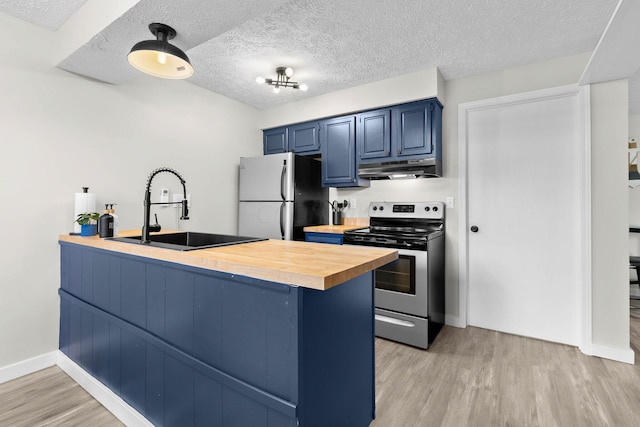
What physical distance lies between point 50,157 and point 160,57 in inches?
51.6

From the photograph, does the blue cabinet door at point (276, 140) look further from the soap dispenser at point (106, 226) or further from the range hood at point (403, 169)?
the soap dispenser at point (106, 226)

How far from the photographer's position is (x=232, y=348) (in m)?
1.23

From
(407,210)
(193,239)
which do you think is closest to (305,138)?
(407,210)

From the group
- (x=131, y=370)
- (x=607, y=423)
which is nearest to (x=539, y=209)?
(x=607, y=423)

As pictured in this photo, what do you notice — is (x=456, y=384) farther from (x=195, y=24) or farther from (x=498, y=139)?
(x=195, y=24)

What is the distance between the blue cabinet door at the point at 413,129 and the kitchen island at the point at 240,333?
5.98 feet

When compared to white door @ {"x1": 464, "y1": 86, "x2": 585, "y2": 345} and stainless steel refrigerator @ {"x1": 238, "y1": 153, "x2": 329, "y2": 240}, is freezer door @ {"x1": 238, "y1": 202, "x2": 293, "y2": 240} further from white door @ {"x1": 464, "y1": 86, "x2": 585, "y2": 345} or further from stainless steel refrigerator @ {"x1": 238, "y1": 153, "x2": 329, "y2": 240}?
white door @ {"x1": 464, "y1": 86, "x2": 585, "y2": 345}

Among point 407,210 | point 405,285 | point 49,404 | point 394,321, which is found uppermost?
point 407,210

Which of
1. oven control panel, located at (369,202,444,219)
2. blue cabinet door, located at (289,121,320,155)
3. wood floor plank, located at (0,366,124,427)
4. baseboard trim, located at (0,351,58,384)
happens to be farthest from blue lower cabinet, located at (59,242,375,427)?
blue cabinet door, located at (289,121,320,155)

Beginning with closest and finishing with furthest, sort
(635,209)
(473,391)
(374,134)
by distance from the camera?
(473,391), (374,134), (635,209)

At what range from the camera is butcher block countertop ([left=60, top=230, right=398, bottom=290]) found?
1.02 m

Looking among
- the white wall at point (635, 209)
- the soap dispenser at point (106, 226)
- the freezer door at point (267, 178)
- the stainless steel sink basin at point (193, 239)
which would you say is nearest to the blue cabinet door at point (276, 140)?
the freezer door at point (267, 178)

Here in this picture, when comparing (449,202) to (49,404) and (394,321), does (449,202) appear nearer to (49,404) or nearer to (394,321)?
(394,321)

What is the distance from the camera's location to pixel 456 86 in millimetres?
3135
